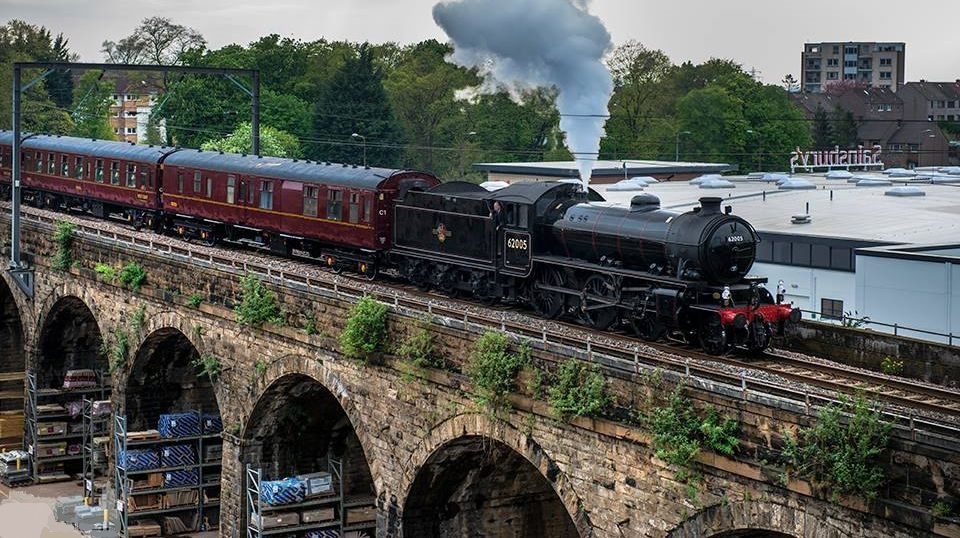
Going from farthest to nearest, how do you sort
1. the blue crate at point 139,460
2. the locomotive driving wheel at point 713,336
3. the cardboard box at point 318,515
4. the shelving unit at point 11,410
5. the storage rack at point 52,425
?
the shelving unit at point 11,410 → the storage rack at point 52,425 → the blue crate at point 139,460 → the cardboard box at point 318,515 → the locomotive driving wheel at point 713,336

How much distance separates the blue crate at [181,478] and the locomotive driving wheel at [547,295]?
10.7 m

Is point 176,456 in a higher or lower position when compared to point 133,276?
lower

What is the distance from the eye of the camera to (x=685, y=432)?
17938 mm

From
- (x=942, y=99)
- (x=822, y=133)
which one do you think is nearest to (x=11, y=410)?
(x=822, y=133)

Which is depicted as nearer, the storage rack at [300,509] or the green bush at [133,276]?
the storage rack at [300,509]

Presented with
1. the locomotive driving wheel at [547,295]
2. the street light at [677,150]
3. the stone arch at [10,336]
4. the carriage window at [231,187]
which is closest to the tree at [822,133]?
the street light at [677,150]

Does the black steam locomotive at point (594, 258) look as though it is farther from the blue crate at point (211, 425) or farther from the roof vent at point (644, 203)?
the blue crate at point (211, 425)

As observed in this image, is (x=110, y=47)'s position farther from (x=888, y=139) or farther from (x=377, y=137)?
(x=888, y=139)

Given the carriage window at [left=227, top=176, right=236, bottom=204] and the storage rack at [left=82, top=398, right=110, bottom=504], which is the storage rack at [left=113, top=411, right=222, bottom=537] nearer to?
the storage rack at [left=82, top=398, right=110, bottom=504]

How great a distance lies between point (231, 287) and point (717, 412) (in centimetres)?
1489

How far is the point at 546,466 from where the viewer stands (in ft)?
67.5

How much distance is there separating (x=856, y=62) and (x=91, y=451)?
471 ft

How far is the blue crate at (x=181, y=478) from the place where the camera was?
32938mm

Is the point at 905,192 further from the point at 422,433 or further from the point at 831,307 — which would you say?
the point at 422,433
